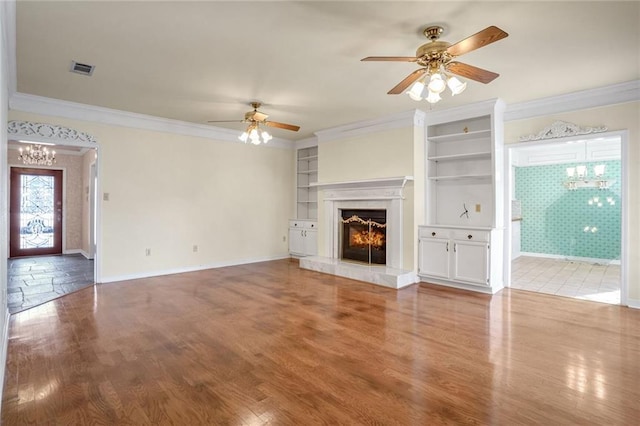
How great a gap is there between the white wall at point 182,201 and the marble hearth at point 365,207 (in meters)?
1.41

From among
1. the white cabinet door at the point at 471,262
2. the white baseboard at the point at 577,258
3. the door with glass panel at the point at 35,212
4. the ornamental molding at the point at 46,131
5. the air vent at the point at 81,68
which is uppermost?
the air vent at the point at 81,68

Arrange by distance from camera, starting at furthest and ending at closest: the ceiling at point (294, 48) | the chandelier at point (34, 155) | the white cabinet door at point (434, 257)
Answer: the chandelier at point (34, 155)
the white cabinet door at point (434, 257)
the ceiling at point (294, 48)

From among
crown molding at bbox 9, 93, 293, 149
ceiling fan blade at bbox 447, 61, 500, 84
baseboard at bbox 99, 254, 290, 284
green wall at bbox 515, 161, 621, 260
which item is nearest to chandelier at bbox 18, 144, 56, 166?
crown molding at bbox 9, 93, 293, 149

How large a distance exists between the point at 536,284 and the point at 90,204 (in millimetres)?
8900

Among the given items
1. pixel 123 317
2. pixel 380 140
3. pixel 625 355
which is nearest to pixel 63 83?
pixel 123 317

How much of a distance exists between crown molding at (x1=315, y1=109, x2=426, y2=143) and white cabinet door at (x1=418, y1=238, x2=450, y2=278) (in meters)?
1.90

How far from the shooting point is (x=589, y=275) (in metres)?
6.03

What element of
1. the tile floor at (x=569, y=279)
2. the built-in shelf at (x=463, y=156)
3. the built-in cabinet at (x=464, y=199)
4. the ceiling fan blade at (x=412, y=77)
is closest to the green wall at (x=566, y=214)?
the tile floor at (x=569, y=279)

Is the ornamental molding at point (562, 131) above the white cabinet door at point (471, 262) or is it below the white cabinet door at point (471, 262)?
above

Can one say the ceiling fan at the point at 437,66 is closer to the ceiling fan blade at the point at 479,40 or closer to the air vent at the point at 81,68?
the ceiling fan blade at the point at 479,40

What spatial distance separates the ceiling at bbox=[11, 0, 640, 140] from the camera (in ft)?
8.53

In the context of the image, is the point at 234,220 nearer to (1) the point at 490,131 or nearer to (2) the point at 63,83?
(2) the point at 63,83

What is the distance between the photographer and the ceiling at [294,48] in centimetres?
260

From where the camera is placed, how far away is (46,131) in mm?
4770
